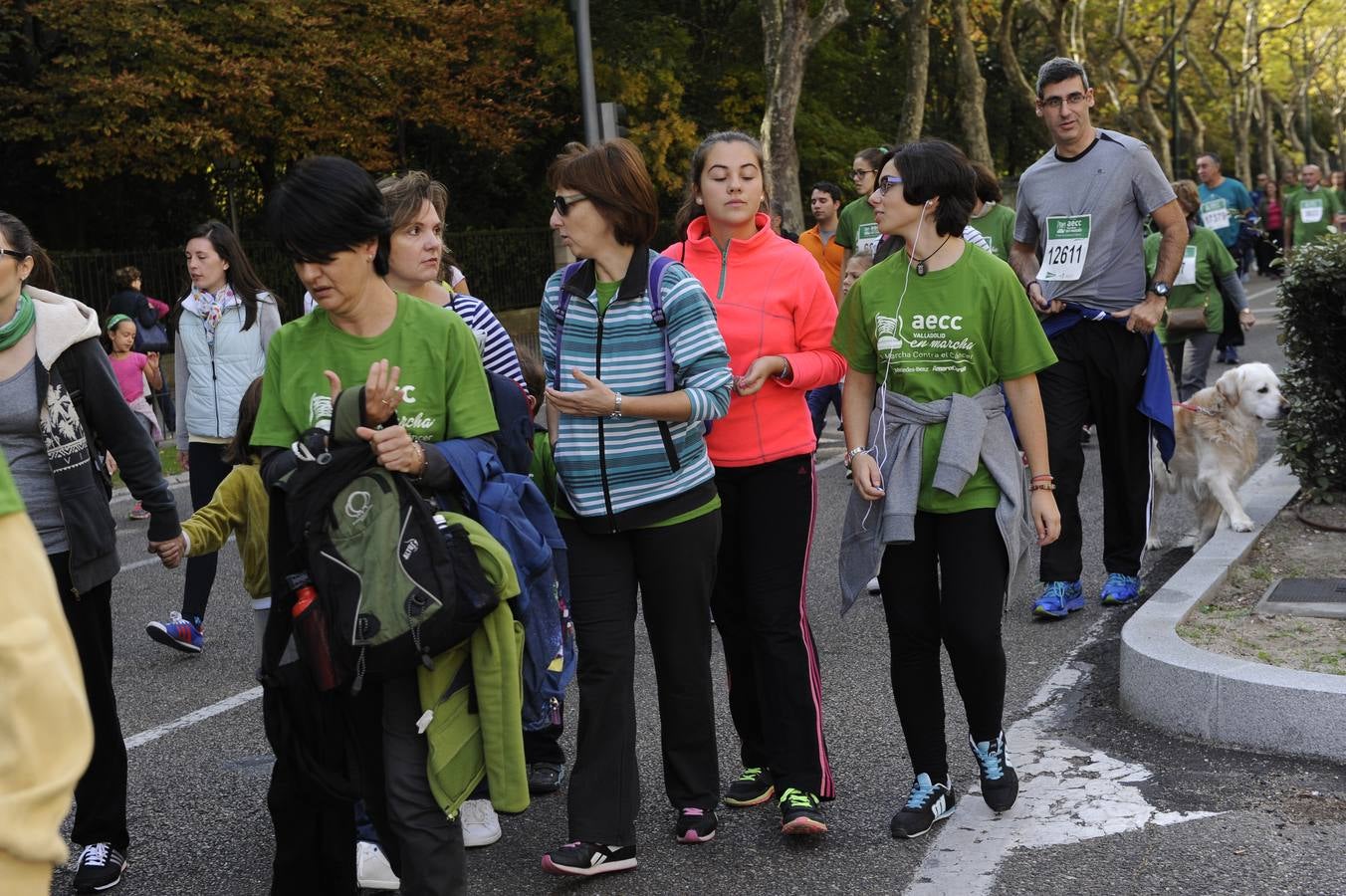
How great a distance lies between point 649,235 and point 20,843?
289 centimetres

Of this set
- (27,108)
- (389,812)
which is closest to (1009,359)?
(389,812)

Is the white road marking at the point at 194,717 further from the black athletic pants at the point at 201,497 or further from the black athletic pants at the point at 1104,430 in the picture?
the black athletic pants at the point at 1104,430

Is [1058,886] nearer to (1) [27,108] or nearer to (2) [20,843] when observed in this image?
(2) [20,843]

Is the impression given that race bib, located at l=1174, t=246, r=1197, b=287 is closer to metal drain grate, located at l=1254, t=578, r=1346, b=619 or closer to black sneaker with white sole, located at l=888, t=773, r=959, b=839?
metal drain grate, located at l=1254, t=578, r=1346, b=619

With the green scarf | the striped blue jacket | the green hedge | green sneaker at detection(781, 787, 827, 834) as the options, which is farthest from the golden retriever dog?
the green scarf

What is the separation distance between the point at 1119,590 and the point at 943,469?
305 centimetres

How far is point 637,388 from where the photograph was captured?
423 centimetres

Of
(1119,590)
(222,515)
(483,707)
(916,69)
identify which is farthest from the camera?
(916,69)

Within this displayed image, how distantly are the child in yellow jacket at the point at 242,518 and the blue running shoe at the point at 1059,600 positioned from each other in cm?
353

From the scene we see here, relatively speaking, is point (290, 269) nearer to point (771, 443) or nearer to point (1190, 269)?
point (1190, 269)

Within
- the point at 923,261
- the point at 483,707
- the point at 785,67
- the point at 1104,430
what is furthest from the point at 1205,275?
the point at 785,67

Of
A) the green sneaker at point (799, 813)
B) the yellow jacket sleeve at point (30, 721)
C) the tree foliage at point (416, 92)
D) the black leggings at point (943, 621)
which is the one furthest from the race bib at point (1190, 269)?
the tree foliage at point (416, 92)

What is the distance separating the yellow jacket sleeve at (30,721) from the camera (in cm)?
169

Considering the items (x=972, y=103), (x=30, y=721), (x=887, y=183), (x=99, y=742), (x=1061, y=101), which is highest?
(x=972, y=103)
